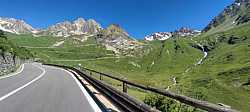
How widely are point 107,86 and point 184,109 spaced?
15.5 feet

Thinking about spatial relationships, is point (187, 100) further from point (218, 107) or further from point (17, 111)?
point (17, 111)

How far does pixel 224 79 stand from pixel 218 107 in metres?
172

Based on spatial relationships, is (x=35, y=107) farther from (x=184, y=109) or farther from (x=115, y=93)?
(x=184, y=109)

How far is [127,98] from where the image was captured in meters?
13.7

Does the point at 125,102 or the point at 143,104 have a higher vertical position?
the point at 143,104

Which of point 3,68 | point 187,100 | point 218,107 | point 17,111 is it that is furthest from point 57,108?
point 3,68

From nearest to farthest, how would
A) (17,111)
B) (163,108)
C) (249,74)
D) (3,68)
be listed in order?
(17,111) → (163,108) → (3,68) → (249,74)

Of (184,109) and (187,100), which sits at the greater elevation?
(187,100)

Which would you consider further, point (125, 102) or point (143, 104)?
point (125, 102)

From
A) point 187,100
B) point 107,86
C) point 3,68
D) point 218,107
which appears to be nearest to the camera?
point 218,107

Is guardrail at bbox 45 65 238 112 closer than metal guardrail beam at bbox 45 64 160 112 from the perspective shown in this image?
Yes

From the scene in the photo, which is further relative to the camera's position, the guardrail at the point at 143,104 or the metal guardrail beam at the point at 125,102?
the metal guardrail beam at the point at 125,102

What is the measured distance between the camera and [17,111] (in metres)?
12.9

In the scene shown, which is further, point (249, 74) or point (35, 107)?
point (249, 74)
